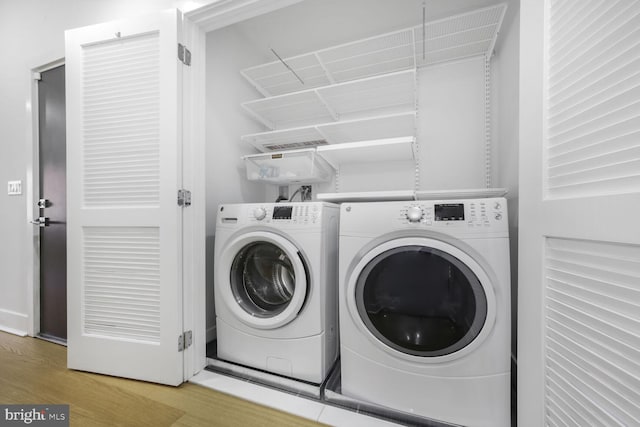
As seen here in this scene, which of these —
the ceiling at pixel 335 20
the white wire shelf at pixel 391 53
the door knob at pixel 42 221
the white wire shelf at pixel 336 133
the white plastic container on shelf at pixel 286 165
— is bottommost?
the door knob at pixel 42 221

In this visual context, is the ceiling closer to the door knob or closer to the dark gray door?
the dark gray door

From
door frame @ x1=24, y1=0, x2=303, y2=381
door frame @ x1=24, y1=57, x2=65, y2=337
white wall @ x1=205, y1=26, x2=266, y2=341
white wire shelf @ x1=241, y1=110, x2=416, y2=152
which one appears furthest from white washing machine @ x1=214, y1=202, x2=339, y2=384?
door frame @ x1=24, y1=57, x2=65, y2=337

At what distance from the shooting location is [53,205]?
1763mm

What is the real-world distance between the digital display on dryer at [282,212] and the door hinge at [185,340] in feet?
2.56

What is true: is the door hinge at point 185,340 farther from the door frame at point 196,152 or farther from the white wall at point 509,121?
the white wall at point 509,121

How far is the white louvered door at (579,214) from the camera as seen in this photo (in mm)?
495

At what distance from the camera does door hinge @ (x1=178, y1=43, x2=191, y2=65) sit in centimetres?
127

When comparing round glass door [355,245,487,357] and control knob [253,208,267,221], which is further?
control knob [253,208,267,221]

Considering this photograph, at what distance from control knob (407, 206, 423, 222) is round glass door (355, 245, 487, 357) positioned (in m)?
0.12

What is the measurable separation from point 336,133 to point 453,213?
1.11m

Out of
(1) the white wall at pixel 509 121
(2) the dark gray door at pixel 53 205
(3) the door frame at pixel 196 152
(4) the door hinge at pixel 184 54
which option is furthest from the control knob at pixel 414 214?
(2) the dark gray door at pixel 53 205

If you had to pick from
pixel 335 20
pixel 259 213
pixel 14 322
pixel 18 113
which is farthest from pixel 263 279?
pixel 18 113

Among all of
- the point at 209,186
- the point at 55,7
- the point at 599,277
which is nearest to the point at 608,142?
the point at 599,277

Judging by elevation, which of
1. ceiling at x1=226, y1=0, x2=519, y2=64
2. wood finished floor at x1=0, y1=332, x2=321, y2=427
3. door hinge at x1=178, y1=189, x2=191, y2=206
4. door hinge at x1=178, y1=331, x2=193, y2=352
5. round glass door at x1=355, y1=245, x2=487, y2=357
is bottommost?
wood finished floor at x1=0, y1=332, x2=321, y2=427
